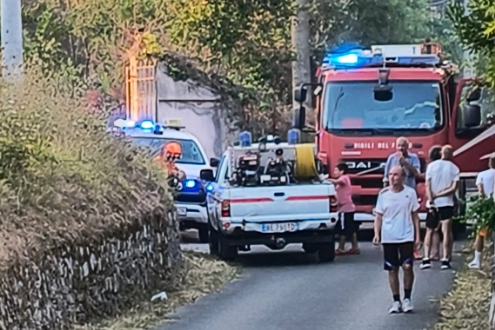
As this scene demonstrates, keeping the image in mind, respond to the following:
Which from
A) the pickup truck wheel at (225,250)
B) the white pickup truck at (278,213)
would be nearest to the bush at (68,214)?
the white pickup truck at (278,213)

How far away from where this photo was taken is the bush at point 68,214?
1100 cm

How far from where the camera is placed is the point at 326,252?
59.5ft

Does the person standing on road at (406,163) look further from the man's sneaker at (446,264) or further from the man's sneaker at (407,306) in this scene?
the man's sneaker at (407,306)

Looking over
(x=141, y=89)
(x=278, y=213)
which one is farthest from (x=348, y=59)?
(x=141, y=89)

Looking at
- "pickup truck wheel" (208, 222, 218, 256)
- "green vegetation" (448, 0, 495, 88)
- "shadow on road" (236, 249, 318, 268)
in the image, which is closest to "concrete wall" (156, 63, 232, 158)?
→ "shadow on road" (236, 249, 318, 268)

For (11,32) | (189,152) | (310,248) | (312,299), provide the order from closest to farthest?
(312,299) < (11,32) < (310,248) < (189,152)

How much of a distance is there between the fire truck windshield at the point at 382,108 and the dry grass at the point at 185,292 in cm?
380

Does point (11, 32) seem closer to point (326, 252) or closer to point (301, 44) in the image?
point (326, 252)

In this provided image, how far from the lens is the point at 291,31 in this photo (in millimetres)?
35469

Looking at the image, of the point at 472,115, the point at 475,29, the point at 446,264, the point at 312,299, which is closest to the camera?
the point at 475,29

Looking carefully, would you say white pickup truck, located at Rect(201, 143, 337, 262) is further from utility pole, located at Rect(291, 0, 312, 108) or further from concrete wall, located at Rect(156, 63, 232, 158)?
utility pole, located at Rect(291, 0, 312, 108)

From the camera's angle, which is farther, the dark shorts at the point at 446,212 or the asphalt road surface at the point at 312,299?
the dark shorts at the point at 446,212

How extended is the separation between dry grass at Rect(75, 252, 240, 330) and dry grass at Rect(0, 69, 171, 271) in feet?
2.90

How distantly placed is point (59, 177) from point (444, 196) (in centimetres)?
599
